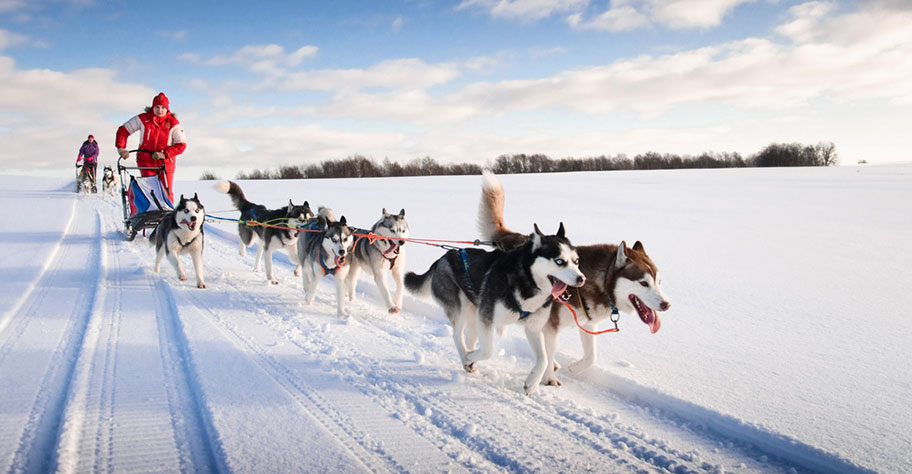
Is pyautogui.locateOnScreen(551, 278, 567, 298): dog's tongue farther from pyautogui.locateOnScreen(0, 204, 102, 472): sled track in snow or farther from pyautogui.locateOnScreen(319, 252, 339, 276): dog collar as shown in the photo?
pyautogui.locateOnScreen(0, 204, 102, 472): sled track in snow

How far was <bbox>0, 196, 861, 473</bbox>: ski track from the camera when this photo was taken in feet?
7.55

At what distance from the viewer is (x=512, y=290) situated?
10.6 ft

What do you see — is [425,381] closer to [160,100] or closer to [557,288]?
[557,288]

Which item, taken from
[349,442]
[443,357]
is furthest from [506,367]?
[349,442]

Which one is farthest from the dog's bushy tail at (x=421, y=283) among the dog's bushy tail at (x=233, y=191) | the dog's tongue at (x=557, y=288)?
the dog's bushy tail at (x=233, y=191)

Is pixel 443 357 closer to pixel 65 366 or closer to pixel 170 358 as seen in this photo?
pixel 170 358

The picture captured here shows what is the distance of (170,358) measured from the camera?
3361 mm

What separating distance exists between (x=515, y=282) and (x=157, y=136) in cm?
669

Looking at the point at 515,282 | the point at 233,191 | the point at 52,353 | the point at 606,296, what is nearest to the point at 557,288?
the point at 515,282

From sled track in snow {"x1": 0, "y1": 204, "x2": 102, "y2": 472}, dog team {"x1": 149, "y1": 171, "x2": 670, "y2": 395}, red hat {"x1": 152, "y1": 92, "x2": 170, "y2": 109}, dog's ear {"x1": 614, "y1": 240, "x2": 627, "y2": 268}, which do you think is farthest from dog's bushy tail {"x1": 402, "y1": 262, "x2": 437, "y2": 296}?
red hat {"x1": 152, "y1": 92, "x2": 170, "y2": 109}

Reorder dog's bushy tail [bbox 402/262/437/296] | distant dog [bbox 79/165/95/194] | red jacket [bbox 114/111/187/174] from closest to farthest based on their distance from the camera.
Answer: dog's bushy tail [bbox 402/262/437/296], red jacket [bbox 114/111/187/174], distant dog [bbox 79/165/95/194]

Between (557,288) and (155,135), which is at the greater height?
(155,135)

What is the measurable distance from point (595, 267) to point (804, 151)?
50014 millimetres

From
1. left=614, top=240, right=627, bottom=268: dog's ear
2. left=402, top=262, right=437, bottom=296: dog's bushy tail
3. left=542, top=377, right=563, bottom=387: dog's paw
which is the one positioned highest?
left=614, top=240, right=627, bottom=268: dog's ear
